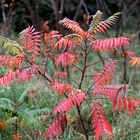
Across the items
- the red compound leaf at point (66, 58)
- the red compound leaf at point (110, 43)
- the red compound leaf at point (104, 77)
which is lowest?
the red compound leaf at point (104, 77)

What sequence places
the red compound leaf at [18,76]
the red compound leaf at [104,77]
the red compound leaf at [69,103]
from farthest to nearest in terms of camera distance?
the red compound leaf at [104,77] < the red compound leaf at [18,76] < the red compound leaf at [69,103]

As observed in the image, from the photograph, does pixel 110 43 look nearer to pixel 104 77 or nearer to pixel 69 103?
pixel 104 77

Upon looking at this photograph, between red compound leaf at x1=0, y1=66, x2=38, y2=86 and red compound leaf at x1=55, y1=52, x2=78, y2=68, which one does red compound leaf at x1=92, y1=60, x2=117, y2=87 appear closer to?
red compound leaf at x1=55, y1=52, x2=78, y2=68

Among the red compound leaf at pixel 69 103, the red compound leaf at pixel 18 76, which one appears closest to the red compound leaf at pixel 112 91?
the red compound leaf at pixel 69 103

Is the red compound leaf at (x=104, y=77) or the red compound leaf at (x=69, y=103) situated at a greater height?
the red compound leaf at (x=104, y=77)

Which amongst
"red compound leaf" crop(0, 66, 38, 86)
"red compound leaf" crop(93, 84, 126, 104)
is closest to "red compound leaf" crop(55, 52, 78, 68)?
"red compound leaf" crop(0, 66, 38, 86)

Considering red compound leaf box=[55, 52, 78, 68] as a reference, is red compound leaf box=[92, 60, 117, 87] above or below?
below

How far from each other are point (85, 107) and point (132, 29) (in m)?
5.93

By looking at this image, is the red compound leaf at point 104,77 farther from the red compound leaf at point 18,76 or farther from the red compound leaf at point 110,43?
the red compound leaf at point 18,76

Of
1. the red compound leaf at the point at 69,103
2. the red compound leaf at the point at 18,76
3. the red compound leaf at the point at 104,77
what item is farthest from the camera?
the red compound leaf at the point at 104,77

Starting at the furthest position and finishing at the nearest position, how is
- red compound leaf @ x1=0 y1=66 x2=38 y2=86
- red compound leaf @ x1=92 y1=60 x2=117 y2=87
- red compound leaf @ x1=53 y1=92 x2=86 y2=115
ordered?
red compound leaf @ x1=92 y1=60 x2=117 y2=87, red compound leaf @ x1=0 y1=66 x2=38 y2=86, red compound leaf @ x1=53 y1=92 x2=86 y2=115

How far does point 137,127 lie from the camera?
12.7 ft

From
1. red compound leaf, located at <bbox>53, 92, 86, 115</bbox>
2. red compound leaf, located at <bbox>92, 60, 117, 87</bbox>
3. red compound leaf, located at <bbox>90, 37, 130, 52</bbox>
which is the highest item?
red compound leaf, located at <bbox>90, 37, 130, 52</bbox>

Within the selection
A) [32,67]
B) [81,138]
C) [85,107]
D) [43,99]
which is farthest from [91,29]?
[43,99]
